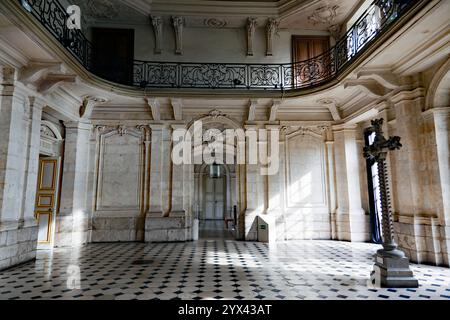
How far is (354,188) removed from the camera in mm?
8414

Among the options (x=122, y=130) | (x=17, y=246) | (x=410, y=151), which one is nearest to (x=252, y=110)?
(x=122, y=130)

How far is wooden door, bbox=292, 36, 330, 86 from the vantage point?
8289 millimetres

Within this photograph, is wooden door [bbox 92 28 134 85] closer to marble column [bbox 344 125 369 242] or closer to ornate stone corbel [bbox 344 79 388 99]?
ornate stone corbel [bbox 344 79 388 99]

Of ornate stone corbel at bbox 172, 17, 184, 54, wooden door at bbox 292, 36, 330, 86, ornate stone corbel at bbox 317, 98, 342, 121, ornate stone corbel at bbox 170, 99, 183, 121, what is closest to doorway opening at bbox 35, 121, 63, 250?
ornate stone corbel at bbox 170, 99, 183, 121

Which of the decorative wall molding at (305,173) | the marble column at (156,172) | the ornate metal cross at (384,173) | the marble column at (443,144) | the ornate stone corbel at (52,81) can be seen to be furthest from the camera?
the decorative wall molding at (305,173)

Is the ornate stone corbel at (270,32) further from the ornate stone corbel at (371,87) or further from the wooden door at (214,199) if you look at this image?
the wooden door at (214,199)

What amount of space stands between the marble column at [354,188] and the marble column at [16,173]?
7.96 meters

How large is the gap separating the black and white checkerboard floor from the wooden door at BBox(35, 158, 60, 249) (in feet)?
2.76

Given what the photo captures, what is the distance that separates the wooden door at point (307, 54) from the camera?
27.2 ft

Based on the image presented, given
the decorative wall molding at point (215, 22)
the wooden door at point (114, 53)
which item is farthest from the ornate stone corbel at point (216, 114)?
the decorative wall molding at point (215, 22)

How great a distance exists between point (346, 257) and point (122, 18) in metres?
8.77

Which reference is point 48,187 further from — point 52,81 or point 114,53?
point 114,53

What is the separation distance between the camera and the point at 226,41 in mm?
8906

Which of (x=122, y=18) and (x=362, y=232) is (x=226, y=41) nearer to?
(x=122, y=18)
